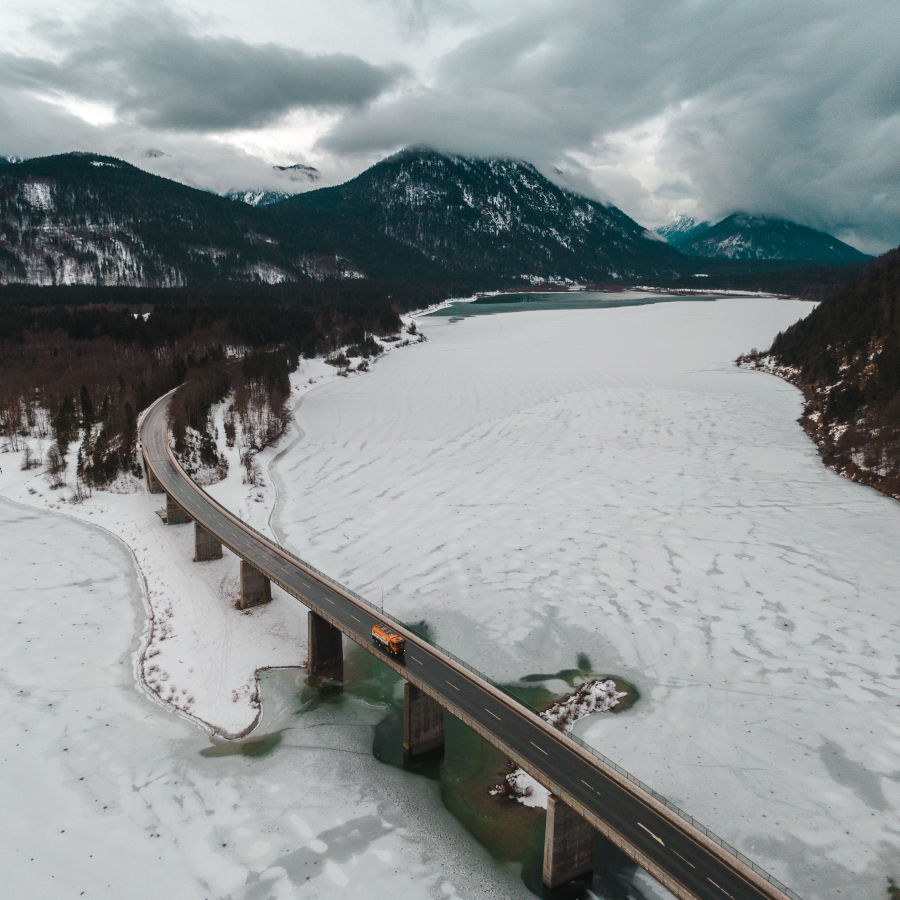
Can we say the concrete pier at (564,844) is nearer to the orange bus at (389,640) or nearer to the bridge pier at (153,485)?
the orange bus at (389,640)

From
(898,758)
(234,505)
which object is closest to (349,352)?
(234,505)

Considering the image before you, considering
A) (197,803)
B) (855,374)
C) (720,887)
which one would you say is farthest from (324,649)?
(855,374)

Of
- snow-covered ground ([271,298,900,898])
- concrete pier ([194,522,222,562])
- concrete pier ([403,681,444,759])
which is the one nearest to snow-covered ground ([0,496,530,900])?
concrete pier ([403,681,444,759])

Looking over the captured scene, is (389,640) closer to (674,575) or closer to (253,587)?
(253,587)

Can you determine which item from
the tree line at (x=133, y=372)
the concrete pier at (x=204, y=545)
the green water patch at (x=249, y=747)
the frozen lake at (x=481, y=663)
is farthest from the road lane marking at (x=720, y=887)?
the tree line at (x=133, y=372)

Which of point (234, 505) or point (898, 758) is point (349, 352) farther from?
point (898, 758)

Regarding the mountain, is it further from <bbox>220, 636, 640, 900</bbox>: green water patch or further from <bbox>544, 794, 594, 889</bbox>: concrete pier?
<bbox>544, 794, 594, 889</bbox>: concrete pier
